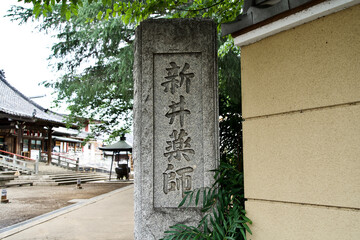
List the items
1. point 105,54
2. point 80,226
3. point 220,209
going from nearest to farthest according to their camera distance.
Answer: point 220,209 < point 80,226 < point 105,54

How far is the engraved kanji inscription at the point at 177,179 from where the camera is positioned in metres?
3.05

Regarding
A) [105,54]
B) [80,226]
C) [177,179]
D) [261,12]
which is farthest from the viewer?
[105,54]

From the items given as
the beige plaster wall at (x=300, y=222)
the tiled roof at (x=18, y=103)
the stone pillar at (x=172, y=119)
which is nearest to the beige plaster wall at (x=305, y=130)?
the beige plaster wall at (x=300, y=222)

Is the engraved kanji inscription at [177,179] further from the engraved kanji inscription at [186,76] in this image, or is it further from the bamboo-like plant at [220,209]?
the engraved kanji inscription at [186,76]

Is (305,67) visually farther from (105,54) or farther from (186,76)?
(105,54)

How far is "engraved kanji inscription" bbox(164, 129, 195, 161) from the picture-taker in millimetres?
3070

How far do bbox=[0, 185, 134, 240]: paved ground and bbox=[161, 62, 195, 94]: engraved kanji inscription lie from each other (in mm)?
2283

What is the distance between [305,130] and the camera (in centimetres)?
208

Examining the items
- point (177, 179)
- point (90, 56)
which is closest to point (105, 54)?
point (90, 56)

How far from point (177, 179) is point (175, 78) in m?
1.05

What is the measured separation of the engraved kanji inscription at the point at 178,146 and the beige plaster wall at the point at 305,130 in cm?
74

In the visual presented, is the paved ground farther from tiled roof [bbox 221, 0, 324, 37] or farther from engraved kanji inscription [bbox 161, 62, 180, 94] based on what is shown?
tiled roof [bbox 221, 0, 324, 37]

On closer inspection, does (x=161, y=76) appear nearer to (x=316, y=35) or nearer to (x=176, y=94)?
(x=176, y=94)

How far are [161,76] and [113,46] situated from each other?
6.54 meters
